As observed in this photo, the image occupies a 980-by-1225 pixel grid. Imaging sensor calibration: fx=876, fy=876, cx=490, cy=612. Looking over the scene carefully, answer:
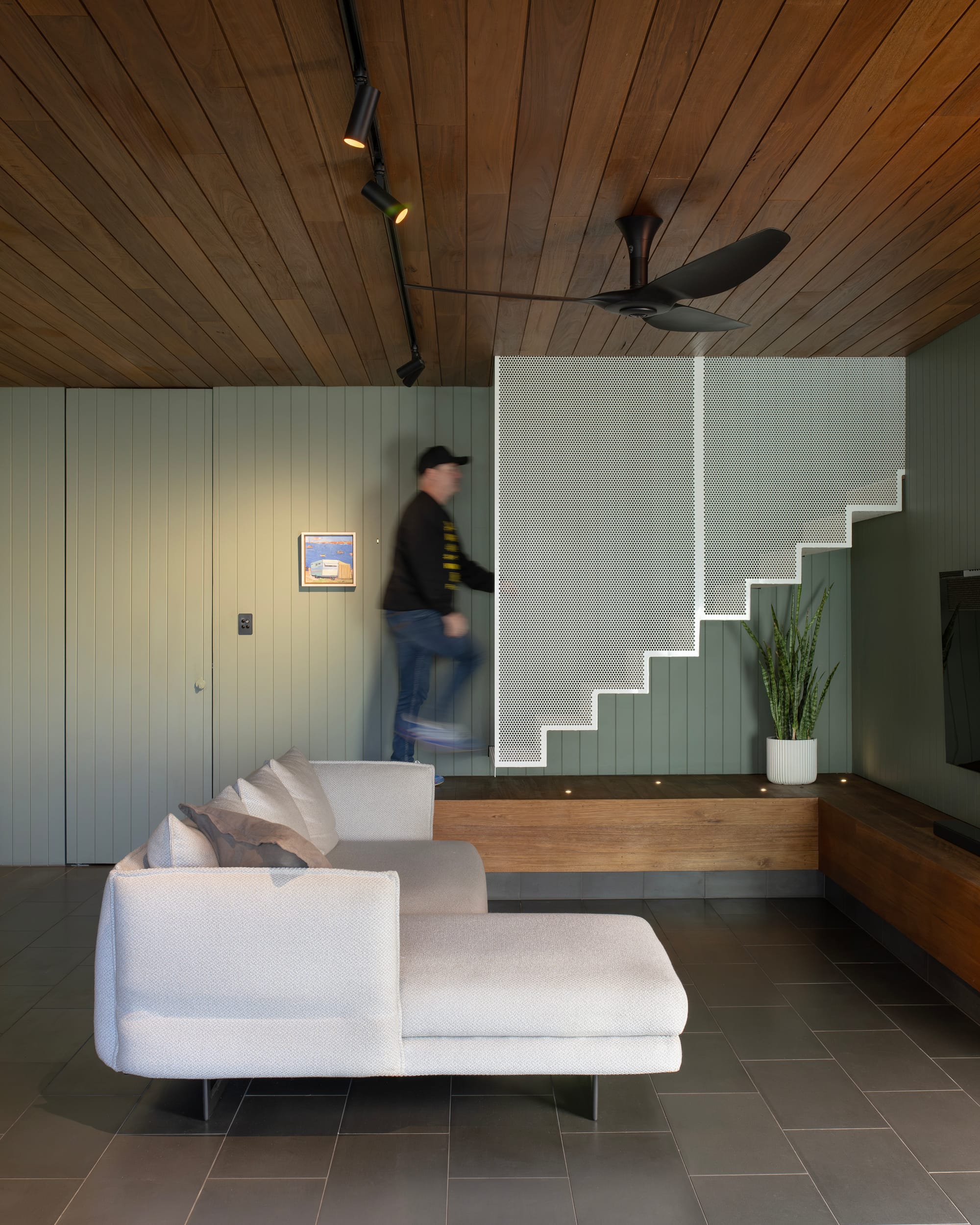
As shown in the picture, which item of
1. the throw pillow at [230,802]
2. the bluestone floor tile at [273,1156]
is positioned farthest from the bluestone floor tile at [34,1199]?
the throw pillow at [230,802]

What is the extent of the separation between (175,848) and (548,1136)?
4.11 feet

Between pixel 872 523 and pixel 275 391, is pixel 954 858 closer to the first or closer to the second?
pixel 872 523

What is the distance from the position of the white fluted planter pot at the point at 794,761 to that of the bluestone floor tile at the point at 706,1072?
1979 millimetres

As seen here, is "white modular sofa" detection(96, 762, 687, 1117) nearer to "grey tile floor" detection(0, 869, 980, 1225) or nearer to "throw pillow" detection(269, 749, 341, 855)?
"grey tile floor" detection(0, 869, 980, 1225)

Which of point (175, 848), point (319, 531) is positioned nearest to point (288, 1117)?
point (175, 848)

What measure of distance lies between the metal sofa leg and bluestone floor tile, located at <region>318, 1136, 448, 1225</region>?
0.39 m

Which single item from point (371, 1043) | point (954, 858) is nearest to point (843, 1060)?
point (954, 858)

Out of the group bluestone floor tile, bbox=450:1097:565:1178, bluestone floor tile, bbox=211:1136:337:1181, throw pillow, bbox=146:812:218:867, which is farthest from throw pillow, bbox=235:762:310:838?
bluestone floor tile, bbox=450:1097:565:1178

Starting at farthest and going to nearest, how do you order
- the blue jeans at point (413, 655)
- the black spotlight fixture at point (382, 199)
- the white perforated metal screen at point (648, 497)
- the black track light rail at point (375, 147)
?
the blue jeans at point (413, 655), the white perforated metal screen at point (648, 497), the black spotlight fixture at point (382, 199), the black track light rail at point (375, 147)

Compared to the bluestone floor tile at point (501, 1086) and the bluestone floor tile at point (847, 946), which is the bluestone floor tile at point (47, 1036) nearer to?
the bluestone floor tile at point (501, 1086)

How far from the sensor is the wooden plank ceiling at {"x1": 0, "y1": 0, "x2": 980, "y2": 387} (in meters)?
1.93

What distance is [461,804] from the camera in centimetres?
429

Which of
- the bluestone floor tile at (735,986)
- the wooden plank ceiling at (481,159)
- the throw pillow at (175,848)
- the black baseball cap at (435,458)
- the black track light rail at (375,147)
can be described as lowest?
the bluestone floor tile at (735,986)

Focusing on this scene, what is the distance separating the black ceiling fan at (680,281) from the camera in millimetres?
2393
